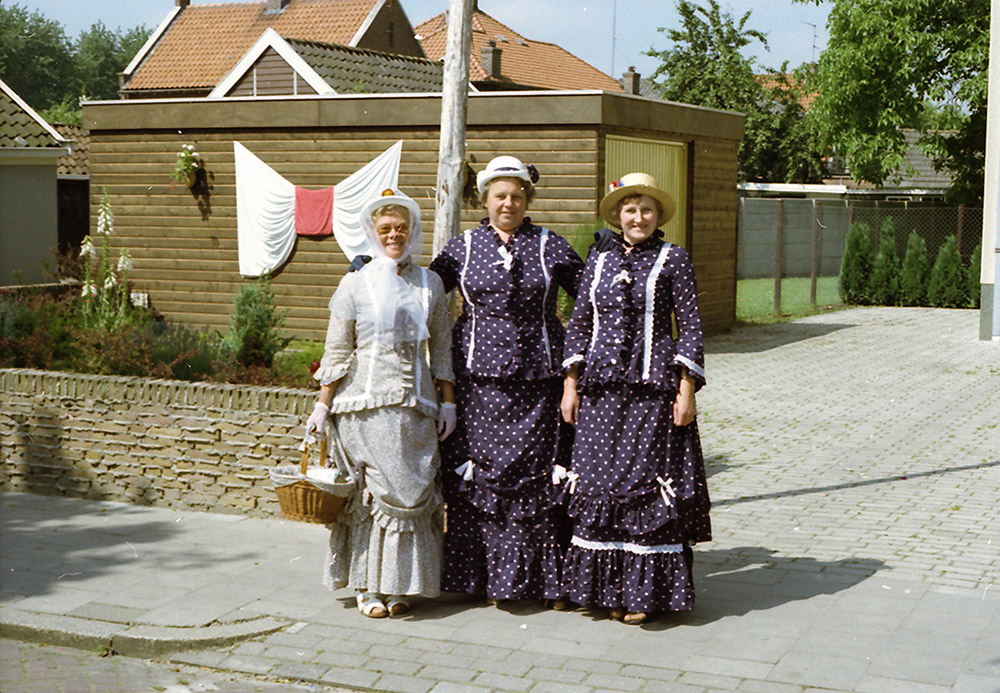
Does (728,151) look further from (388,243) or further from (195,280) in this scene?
(388,243)

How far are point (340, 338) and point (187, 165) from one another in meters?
12.2

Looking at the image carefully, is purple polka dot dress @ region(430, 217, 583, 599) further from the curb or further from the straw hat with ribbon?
the curb

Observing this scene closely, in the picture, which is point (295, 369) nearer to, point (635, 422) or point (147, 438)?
point (147, 438)

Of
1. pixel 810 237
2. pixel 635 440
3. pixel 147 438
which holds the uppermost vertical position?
pixel 810 237

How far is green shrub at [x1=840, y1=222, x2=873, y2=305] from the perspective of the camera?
24.4m

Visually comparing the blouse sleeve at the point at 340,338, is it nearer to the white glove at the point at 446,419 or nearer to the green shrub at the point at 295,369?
the white glove at the point at 446,419

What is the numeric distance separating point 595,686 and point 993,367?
38.5ft

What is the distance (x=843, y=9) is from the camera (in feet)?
88.1

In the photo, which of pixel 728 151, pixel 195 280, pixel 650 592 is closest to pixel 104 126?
pixel 195 280

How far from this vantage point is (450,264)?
6.19 metres

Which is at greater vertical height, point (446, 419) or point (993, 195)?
point (993, 195)

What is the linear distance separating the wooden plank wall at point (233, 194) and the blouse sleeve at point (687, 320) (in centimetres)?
903

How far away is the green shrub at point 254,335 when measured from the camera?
921cm

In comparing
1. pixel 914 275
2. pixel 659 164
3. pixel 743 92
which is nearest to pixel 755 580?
pixel 659 164
